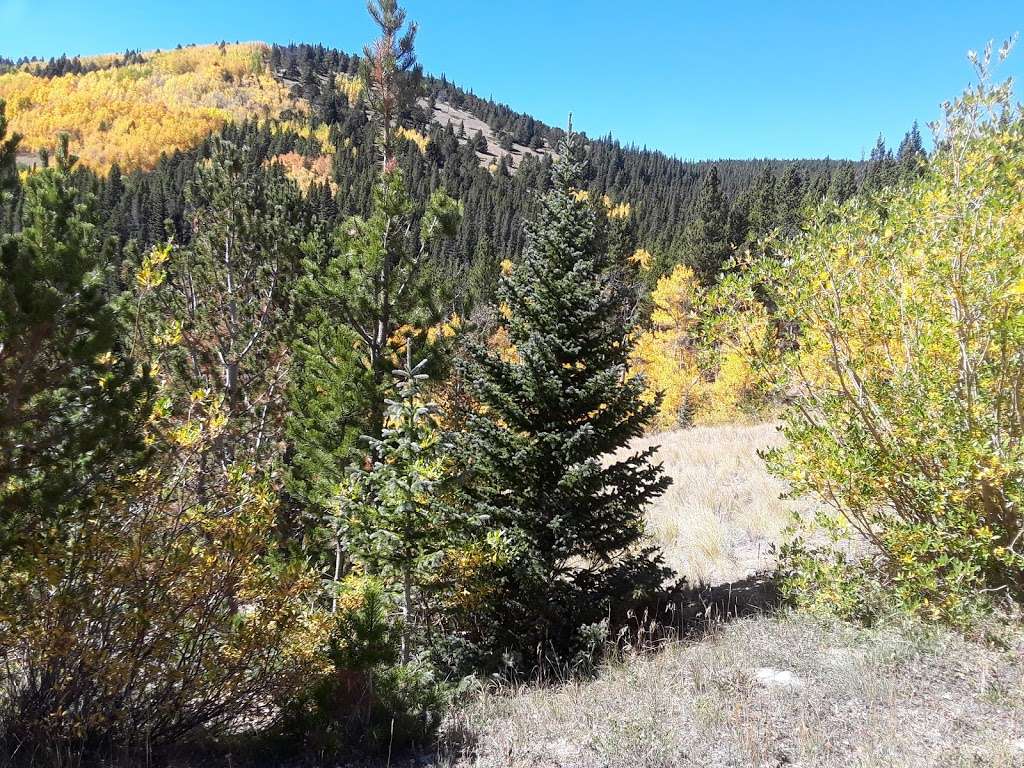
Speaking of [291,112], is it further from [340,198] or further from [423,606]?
[423,606]

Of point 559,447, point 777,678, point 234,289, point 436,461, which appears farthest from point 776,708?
point 234,289

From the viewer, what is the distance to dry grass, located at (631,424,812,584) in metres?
8.82

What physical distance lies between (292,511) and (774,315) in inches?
403

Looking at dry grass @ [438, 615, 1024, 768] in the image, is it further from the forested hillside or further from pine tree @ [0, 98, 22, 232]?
the forested hillside

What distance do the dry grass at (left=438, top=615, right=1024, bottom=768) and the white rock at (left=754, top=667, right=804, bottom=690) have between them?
57mm

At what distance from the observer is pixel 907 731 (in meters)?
3.41

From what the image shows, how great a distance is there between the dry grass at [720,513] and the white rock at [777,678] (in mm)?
3652

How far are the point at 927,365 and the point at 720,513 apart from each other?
6.67 meters

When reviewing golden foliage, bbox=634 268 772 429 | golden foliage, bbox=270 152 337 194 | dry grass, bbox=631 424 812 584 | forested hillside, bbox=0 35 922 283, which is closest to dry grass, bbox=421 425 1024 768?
dry grass, bbox=631 424 812 584

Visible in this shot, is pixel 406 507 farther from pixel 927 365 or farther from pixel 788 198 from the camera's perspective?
pixel 788 198

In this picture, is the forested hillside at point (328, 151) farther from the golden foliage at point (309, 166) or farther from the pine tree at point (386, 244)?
the pine tree at point (386, 244)

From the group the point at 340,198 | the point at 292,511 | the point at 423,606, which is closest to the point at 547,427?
the point at 423,606

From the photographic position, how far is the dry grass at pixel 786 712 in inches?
131

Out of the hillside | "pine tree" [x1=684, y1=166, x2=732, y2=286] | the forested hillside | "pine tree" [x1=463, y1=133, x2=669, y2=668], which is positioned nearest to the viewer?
"pine tree" [x1=463, y1=133, x2=669, y2=668]
